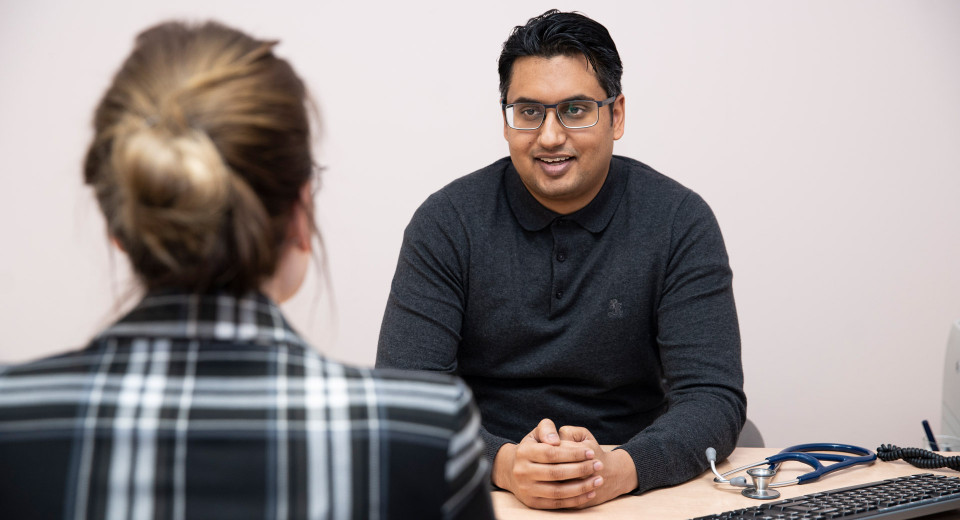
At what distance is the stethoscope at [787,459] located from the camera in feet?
4.41

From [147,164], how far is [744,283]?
2313 millimetres

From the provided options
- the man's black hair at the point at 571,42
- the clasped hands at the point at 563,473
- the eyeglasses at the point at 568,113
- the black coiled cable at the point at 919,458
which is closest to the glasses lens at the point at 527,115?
the eyeglasses at the point at 568,113

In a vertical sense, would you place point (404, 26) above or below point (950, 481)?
above

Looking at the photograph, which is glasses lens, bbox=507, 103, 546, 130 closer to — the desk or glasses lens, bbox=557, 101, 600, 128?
glasses lens, bbox=557, 101, 600, 128

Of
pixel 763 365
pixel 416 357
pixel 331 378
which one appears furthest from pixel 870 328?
pixel 331 378

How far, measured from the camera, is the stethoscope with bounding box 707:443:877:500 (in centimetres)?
134

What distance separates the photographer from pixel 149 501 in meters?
0.72

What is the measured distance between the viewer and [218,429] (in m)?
0.74

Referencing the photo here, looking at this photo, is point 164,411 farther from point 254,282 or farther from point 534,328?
point 534,328

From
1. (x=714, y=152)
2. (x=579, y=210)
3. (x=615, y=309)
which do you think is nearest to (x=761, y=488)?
(x=615, y=309)

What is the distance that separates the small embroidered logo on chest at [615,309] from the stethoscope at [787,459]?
1.35 feet

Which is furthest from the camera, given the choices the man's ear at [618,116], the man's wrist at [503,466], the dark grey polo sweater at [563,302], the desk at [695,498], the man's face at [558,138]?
the man's ear at [618,116]

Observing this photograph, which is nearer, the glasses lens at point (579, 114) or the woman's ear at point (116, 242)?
the woman's ear at point (116, 242)

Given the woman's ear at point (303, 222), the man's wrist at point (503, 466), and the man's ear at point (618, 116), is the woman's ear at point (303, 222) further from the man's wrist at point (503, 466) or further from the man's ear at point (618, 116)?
the man's ear at point (618, 116)
